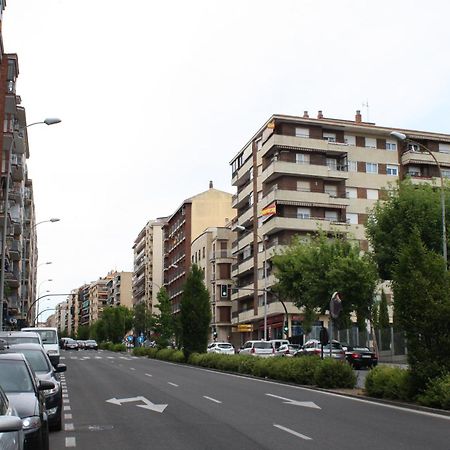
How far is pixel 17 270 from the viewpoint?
78.4 metres

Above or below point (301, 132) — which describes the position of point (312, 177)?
below

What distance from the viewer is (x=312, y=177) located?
225ft

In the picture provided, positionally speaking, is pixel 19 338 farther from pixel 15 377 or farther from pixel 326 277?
pixel 326 277

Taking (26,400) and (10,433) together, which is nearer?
(10,433)

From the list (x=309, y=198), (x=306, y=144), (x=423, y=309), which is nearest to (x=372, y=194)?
(x=309, y=198)

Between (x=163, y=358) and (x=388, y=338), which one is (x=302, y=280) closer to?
(x=388, y=338)

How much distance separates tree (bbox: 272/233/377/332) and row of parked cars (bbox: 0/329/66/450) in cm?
3058

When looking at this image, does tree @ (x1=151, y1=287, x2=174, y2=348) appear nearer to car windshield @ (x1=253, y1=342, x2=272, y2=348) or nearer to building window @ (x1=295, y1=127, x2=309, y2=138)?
car windshield @ (x1=253, y1=342, x2=272, y2=348)

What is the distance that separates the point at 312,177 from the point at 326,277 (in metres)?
26.4

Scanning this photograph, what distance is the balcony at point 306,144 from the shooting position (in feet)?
222

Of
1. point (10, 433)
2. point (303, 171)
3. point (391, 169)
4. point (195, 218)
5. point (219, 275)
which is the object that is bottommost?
point (10, 433)

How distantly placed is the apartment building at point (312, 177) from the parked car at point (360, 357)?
2278 cm

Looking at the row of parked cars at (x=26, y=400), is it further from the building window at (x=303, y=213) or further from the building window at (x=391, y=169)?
the building window at (x=391, y=169)

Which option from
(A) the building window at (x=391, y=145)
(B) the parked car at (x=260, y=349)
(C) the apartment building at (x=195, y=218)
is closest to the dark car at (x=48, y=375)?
(B) the parked car at (x=260, y=349)
